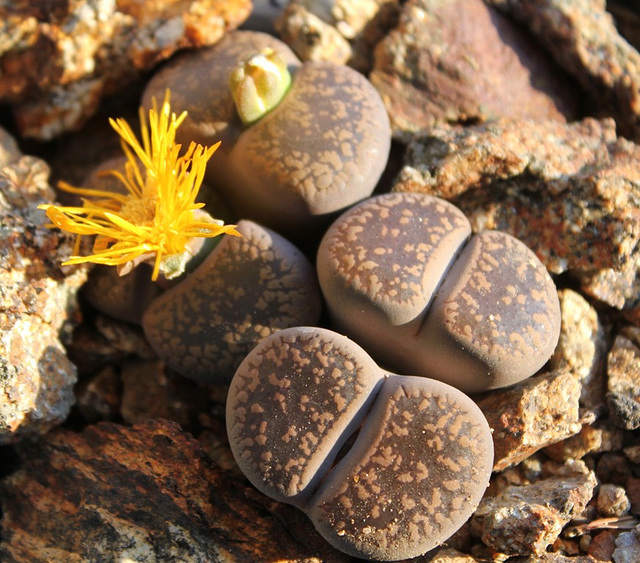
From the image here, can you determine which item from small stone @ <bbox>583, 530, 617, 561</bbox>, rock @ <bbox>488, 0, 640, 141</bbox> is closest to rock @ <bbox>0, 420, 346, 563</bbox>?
small stone @ <bbox>583, 530, 617, 561</bbox>

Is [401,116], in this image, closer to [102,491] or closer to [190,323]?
[190,323]

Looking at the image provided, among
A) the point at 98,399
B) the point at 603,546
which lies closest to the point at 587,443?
the point at 603,546

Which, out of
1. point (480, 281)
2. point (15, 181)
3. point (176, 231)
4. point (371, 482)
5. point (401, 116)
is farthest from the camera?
point (401, 116)

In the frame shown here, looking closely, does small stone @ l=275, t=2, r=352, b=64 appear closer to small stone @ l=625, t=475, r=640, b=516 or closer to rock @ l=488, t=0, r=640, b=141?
rock @ l=488, t=0, r=640, b=141

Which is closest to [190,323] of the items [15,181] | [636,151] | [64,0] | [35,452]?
[35,452]

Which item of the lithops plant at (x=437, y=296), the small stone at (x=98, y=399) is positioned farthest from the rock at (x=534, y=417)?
the small stone at (x=98, y=399)

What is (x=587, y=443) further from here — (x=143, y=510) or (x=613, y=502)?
(x=143, y=510)

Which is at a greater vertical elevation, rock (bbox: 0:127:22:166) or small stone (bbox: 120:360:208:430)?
rock (bbox: 0:127:22:166)
